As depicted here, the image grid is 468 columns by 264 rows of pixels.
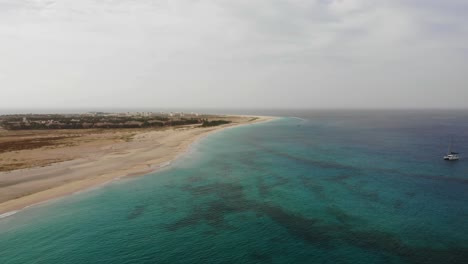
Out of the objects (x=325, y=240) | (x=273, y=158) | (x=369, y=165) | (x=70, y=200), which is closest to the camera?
(x=325, y=240)

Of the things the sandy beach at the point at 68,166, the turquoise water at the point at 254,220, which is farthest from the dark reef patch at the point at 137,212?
the sandy beach at the point at 68,166

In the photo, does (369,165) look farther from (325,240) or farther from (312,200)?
(325,240)

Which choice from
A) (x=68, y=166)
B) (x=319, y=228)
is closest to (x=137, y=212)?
(x=319, y=228)

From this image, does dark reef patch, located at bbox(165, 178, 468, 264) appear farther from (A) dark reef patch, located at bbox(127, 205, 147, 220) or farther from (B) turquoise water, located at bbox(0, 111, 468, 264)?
(A) dark reef patch, located at bbox(127, 205, 147, 220)

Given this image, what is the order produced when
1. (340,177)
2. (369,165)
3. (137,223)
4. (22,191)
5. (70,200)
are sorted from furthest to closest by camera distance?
1. (369,165)
2. (340,177)
3. (22,191)
4. (70,200)
5. (137,223)

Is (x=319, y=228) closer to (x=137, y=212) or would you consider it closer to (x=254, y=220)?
(x=254, y=220)

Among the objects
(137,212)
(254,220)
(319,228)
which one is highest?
(137,212)

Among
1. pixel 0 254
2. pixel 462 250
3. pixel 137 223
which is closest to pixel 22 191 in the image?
pixel 0 254
